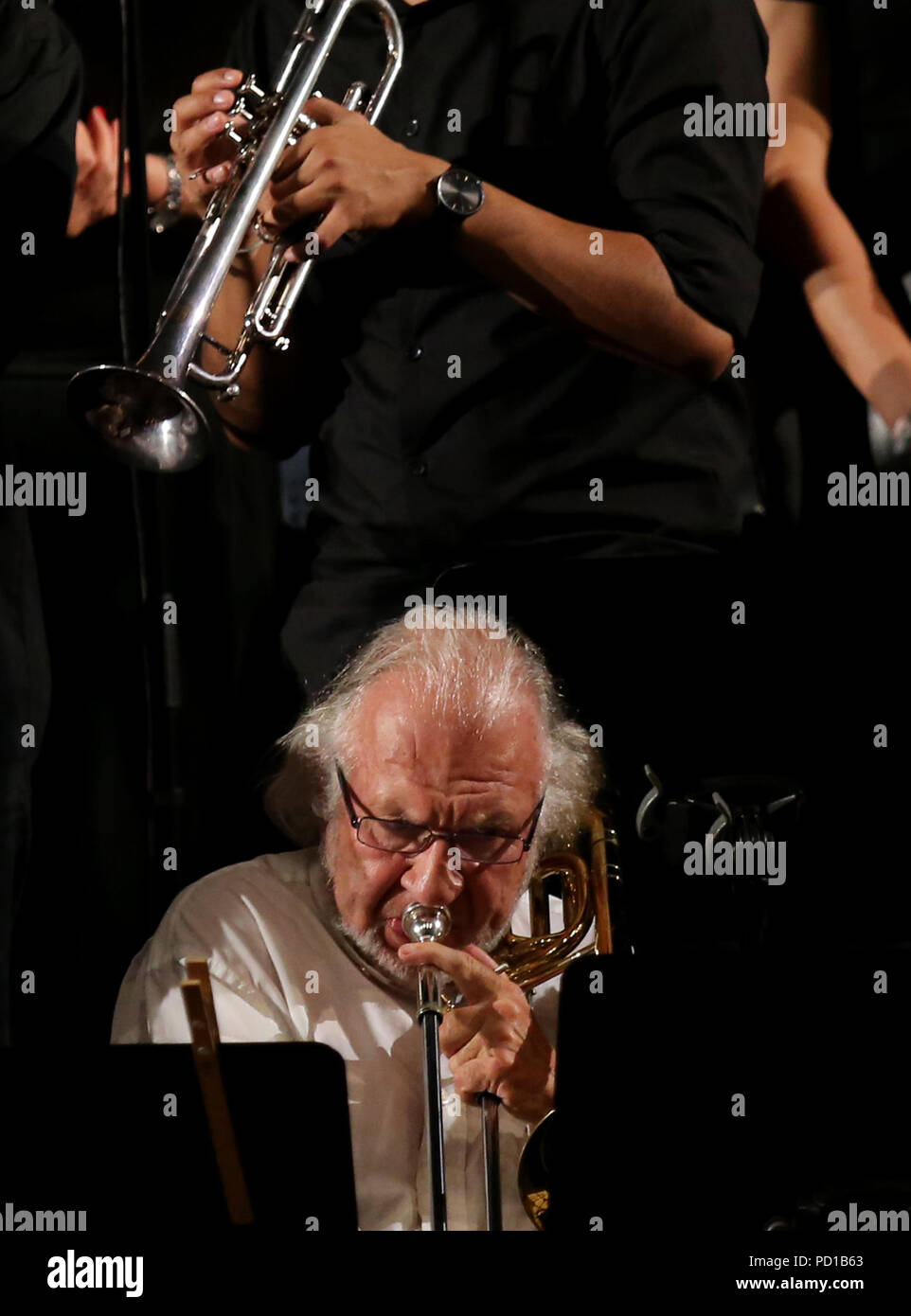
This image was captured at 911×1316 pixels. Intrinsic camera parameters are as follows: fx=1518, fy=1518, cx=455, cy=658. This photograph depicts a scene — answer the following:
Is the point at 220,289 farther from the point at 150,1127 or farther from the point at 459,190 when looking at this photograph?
the point at 150,1127

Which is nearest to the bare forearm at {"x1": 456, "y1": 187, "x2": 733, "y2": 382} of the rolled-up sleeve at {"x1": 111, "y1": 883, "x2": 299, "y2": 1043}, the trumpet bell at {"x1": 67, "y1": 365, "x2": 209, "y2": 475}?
the trumpet bell at {"x1": 67, "y1": 365, "x2": 209, "y2": 475}

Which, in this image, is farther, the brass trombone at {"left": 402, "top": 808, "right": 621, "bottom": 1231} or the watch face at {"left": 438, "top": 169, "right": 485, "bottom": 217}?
the watch face at {"left": 438, "top": 169, "right": 485, "bottom": 217}

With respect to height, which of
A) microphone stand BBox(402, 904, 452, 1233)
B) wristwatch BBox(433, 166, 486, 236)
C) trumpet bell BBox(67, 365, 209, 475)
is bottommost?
microphone stand BBox(402, 904, 452, 1233)

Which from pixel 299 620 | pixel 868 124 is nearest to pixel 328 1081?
pixel 299 620

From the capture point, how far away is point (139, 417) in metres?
2.04

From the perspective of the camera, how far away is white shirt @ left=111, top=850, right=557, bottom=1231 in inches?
71.6

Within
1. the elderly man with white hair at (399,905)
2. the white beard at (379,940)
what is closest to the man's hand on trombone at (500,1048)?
the elderly man with white hair at (399,905)

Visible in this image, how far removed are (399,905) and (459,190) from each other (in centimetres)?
97

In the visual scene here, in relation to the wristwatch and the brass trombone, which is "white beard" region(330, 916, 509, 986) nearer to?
the brass trombone

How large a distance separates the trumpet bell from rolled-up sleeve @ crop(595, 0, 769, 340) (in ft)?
2.27

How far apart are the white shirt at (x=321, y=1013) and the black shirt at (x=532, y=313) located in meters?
0.53

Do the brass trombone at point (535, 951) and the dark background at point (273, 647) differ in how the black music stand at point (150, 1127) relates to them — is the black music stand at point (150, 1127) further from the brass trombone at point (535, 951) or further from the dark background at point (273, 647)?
the dark background at point (273, 647)
